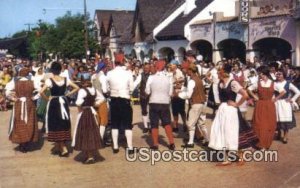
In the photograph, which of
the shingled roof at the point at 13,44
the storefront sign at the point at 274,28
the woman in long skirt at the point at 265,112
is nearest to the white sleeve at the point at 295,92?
the woman in long skirt at the point at 265,112

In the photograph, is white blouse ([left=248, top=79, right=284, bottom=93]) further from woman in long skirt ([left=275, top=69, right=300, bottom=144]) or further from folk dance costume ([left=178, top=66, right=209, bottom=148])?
folk dance costume ([left=178, top=66, right=209, bottom=148])

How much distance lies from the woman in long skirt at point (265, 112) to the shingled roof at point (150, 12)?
86.6ft

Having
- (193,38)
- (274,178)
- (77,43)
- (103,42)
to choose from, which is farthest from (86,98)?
(103,42)

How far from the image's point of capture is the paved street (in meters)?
7.28

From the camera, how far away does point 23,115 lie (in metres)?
9.61

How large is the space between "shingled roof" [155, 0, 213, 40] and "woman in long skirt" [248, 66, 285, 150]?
66.7ft

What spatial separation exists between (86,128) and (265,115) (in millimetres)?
3430

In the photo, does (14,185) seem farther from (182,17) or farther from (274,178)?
(182,17)

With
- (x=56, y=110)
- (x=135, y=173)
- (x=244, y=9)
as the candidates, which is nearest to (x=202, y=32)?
(x=244, y=9)

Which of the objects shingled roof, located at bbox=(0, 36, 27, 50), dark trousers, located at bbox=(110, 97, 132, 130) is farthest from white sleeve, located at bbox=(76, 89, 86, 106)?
shingled roof, located at bbox=(0, 36, 27, 50)

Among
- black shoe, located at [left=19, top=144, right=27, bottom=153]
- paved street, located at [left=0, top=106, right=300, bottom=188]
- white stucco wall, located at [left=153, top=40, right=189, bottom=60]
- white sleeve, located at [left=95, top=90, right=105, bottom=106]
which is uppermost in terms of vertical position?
white stucco wall, located at [left=153, top=40, right=189, bottom=60]

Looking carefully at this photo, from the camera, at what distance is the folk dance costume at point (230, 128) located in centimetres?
804

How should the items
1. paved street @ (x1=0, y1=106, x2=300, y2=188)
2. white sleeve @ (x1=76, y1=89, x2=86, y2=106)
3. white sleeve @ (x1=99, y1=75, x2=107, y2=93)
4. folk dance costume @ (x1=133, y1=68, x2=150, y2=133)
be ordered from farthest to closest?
folk dance costume @ (x1=133, y1=68, x2=150, y2=133) < white sleeve @ (x1=99, y1=75, x2=107, y2=93) < white sleeve @ (x1=76, y1=89, x2=86, y2=106) < paved street @ (x1=0, y1=106, x2=300, y2=188)

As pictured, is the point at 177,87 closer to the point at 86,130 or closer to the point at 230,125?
the point at 230,125
